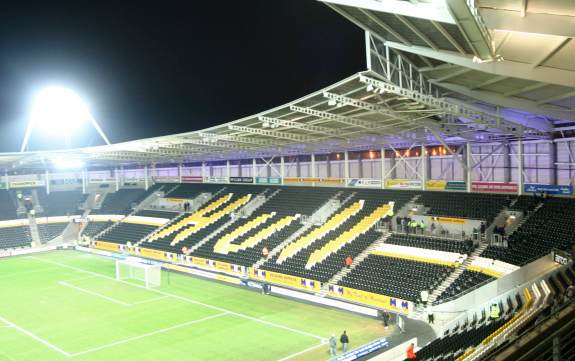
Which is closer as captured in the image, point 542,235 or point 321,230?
point 542,235

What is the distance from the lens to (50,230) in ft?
185

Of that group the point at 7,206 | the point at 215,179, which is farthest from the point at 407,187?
the point at 7,206

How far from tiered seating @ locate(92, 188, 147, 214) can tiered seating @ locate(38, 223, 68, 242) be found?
13.5 feet

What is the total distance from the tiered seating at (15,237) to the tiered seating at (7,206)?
1903 mm

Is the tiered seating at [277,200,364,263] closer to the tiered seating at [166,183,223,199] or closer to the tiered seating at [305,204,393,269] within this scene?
the tiered seating at [305,204,393,269]

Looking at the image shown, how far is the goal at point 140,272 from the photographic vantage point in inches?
1341

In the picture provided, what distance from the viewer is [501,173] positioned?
115 feet

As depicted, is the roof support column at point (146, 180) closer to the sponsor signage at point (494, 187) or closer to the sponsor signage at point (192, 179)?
the sponsor signage at point (192, 179)

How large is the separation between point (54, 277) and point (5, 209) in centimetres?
2356

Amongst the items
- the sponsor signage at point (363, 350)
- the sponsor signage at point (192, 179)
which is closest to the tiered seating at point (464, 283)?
the sponsor signage at point (363, 350)

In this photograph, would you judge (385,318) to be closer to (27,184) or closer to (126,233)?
(126,233)

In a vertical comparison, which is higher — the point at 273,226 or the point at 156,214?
the point at 156,214

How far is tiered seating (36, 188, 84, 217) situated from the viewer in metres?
59.2

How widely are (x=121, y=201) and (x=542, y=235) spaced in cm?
4845
